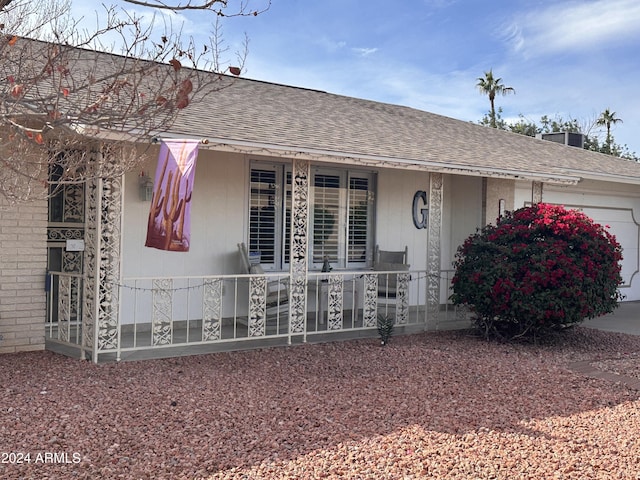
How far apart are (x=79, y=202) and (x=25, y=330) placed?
1831mm

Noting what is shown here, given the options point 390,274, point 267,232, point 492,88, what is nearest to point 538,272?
point 390,274

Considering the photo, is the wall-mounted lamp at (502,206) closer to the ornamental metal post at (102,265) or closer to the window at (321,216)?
the window at (321,216)

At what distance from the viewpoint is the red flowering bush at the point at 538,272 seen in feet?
27.3

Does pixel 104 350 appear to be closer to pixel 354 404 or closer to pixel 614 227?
pixel 354 404

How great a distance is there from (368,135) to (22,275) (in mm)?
5466

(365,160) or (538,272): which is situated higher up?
(365,160)

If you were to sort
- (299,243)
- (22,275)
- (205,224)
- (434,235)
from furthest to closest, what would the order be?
(434,235), (205,224), (299,243), (22,275)

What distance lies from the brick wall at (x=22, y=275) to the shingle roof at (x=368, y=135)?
1.97m

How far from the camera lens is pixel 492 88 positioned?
135 feet

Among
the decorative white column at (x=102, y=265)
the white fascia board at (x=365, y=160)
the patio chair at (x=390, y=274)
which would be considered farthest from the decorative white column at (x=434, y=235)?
the decorative white column at (x=102, y=265)

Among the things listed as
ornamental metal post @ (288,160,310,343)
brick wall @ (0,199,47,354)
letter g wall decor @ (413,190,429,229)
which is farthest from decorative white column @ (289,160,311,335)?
letter g wall decor @ (413,190,429,229)

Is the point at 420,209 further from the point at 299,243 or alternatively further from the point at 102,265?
the point at 102,265

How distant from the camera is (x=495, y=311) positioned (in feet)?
28.4

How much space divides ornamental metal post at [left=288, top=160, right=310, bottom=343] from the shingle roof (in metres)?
0.39
